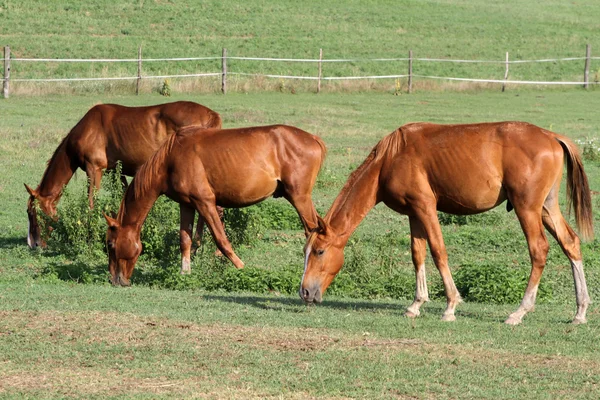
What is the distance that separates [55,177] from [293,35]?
36239 mm

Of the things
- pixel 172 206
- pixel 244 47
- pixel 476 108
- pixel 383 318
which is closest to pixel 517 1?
pixel 244 47

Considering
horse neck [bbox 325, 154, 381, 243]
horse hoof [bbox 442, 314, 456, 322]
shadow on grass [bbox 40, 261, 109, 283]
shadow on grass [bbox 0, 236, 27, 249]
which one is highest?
horse neck [bbox 325, 154, 381, 243]

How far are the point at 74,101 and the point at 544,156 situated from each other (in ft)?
→ 76.8

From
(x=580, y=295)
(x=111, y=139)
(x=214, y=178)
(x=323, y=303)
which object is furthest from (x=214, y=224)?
(x=580, y=295)

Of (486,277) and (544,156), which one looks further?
(486,277)

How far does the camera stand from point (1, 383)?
274 inches

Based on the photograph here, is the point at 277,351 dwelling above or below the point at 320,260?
below

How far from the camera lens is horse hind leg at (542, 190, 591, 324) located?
9133 mm

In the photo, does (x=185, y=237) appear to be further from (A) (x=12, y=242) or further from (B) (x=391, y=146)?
(B) (x=391, y=146)

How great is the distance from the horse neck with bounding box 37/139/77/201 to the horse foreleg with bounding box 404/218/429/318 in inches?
247

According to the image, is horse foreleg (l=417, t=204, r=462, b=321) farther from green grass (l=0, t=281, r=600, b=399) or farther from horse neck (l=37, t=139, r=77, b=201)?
horse neck (l=37, t=139, r=77, b=201)

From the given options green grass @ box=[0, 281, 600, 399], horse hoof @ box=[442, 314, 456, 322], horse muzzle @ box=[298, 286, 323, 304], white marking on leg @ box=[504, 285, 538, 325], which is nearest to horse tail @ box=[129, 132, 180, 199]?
green grass @ box=[0, 281, 600, 399]

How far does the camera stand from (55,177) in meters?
14.1

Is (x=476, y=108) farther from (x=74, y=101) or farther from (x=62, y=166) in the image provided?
(x=62, y=166)
